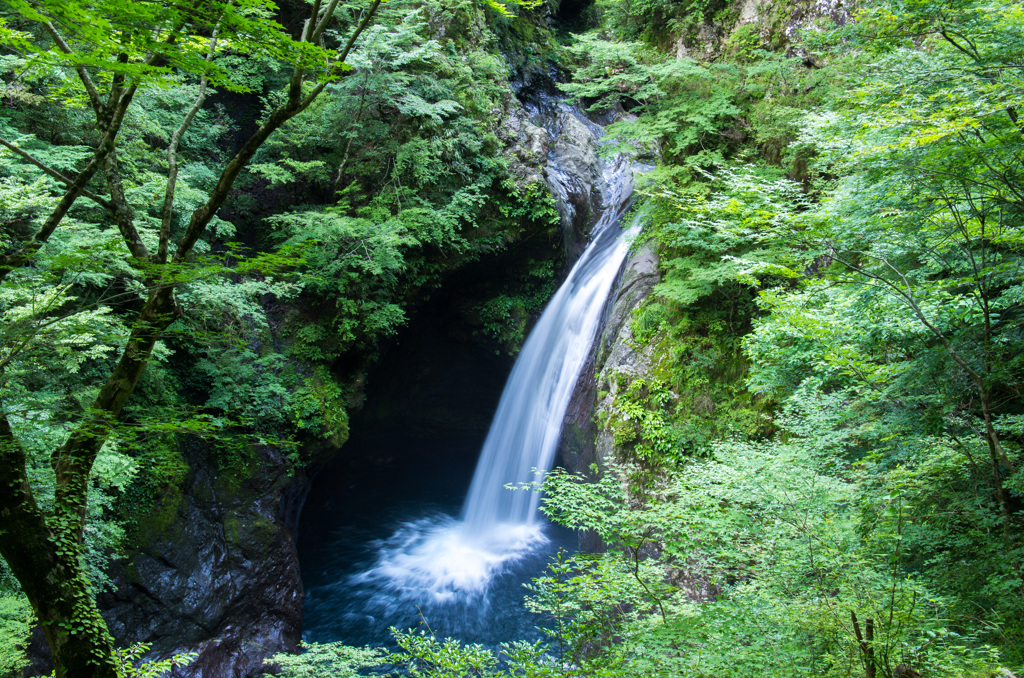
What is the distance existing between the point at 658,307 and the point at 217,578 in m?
8.87

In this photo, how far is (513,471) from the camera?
11930 mm

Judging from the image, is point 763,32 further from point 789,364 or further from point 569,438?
point 569,438

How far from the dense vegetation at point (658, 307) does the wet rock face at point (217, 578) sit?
515 mm

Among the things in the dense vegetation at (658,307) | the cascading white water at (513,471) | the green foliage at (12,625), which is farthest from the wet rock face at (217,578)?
the cascading white water at (513,471)

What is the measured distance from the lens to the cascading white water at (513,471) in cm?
1048

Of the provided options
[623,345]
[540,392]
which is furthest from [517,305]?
[623,345]

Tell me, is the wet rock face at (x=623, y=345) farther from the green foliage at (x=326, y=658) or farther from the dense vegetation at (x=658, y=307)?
the green foliage at (x=326, y=658)

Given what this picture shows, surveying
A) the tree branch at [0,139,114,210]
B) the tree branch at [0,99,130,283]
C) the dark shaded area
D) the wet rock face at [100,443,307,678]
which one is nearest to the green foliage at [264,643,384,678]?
the tree branch at [0,99,130,283]

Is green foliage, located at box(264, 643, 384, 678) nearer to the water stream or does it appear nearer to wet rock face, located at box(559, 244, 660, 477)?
the water stream

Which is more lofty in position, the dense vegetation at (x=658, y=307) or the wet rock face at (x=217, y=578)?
the dense vegetation at (x=658, y=307)

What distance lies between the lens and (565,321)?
12031 mm

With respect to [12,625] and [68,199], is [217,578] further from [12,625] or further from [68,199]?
[68,199]

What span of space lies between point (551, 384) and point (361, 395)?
4431 mm

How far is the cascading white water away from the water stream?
0.03 meters
